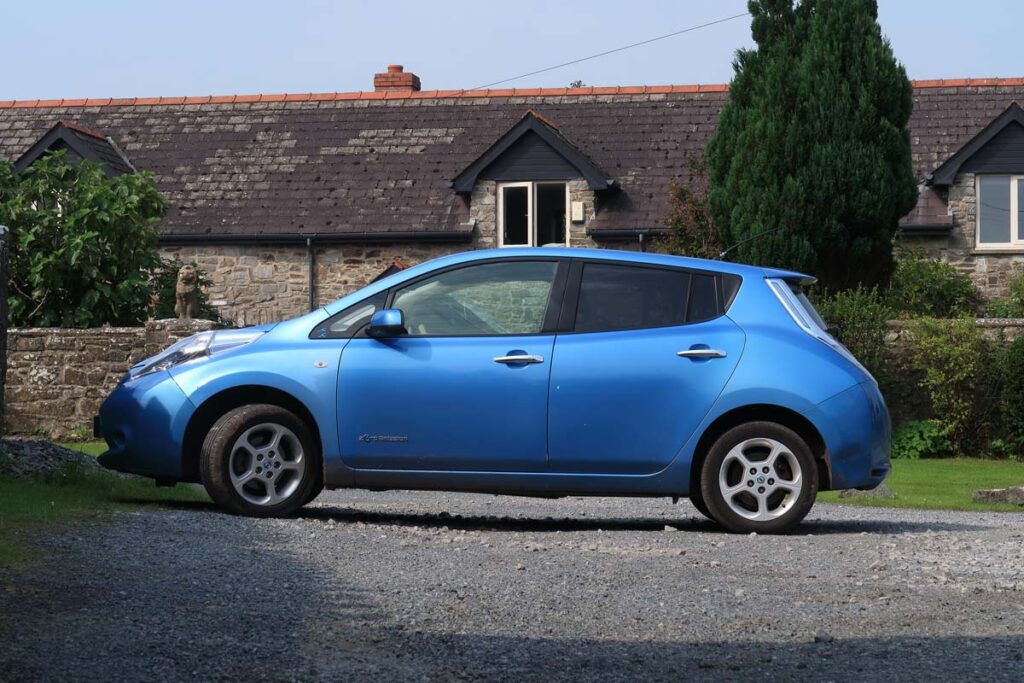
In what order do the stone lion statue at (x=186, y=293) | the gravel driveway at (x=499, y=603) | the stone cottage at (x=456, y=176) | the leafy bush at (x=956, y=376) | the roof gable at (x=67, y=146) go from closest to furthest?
the gravel driveway at (x=499, y=603)
the leafy bush at (x=956, y=376)
the stone lion statue at (x=186, y=293)
the stone cottage at (x=456, y=176)
the roof gable at (x=67, y=146)

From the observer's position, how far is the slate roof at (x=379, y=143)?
2864cm

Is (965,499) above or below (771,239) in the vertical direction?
below

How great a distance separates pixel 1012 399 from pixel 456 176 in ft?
41.0

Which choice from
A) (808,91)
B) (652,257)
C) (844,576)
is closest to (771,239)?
(808,91)

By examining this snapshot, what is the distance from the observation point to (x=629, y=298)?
364 inches

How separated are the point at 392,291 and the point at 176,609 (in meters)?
3.78

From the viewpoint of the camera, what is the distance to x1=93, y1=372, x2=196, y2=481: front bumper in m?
9.25

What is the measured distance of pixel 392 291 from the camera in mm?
9375

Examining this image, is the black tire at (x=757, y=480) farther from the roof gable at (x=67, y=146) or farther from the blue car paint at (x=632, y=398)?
the roof gable at (x=67, y=146)

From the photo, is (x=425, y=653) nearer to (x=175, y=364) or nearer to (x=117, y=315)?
(x=175, y=364)

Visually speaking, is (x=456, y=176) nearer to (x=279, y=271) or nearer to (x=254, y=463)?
(x=279, y=271)

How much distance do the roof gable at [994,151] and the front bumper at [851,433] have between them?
64.7 feet

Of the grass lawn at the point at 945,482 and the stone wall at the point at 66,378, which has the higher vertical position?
the stone wall at the point at 66,378

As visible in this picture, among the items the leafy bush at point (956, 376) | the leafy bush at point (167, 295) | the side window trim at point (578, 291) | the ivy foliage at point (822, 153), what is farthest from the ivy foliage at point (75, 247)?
the side window trim at point (578, 291)
